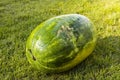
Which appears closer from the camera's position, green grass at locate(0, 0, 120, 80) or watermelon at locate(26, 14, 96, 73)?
watermelon at locate(26, 14, 96, 73)

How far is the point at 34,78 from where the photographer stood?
2.83m

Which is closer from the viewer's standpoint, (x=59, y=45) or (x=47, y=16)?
(x=59, y=45)

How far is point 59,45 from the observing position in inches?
103

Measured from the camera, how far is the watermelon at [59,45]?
2.61 metres

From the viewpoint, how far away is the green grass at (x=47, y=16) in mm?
2832

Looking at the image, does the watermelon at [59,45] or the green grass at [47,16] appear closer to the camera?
the watermelon at [59,45]

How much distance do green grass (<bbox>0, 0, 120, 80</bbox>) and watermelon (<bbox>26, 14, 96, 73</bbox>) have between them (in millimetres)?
212

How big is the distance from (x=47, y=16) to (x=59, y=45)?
5.37 feet

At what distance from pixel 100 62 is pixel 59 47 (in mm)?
601

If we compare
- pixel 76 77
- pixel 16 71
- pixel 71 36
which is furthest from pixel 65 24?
pixel 16 71

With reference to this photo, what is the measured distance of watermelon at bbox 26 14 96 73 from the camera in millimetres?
2605

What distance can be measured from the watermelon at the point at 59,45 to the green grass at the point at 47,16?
0.70 ft

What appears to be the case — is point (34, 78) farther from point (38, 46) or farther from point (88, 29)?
point (88, 29)

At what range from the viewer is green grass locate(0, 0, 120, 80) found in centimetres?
283
